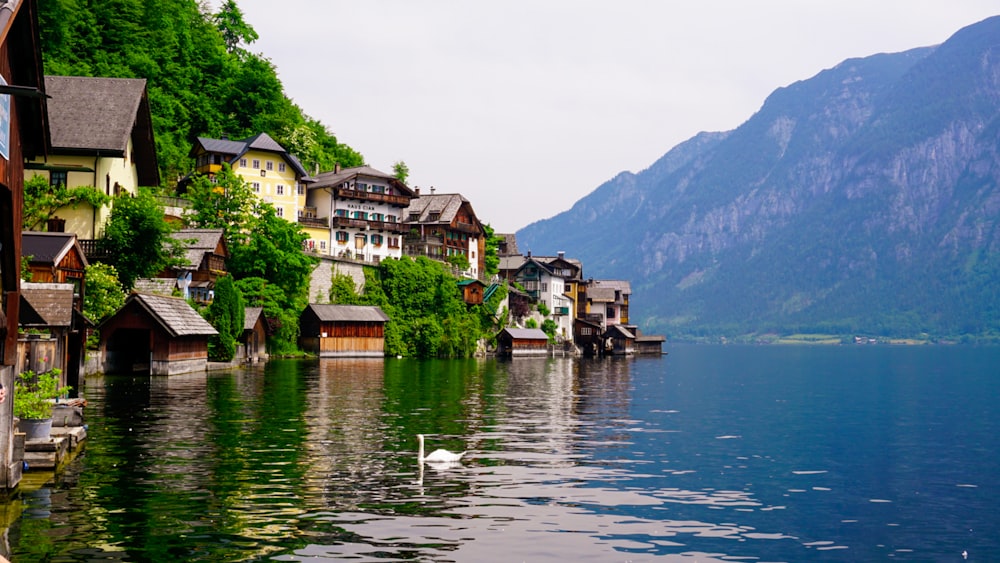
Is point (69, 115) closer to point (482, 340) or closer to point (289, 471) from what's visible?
point (289, 471)

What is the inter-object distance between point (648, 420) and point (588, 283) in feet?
447

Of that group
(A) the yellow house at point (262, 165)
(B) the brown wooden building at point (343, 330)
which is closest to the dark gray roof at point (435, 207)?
(A) the yellow house at point (262, 165)

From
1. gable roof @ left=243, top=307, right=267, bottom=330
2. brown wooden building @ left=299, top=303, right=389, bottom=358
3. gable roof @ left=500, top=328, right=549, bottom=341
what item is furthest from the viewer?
gable roof @ left=500, top=328, right=549, bottom=341

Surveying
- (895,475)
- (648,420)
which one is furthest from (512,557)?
(648,420)

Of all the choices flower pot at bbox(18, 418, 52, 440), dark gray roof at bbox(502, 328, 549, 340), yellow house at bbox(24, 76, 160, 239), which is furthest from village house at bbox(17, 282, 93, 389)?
dark gray roof at bbox(502, 328, 549, 340)

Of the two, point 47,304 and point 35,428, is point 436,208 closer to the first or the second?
point 47,304

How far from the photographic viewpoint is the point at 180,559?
16766mm

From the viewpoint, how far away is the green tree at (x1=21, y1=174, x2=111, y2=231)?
2372 inches

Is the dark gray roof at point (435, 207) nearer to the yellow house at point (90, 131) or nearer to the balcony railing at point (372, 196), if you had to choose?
the balcony railing at point (372, 196)

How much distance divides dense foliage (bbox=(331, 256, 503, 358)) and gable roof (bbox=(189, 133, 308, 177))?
15788mm

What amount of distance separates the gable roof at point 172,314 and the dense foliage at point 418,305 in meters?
42.6

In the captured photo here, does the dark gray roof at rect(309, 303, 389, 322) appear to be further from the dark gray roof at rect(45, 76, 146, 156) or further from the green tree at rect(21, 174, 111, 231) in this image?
the dark gray roof at rect(45, 76, 146, 156)

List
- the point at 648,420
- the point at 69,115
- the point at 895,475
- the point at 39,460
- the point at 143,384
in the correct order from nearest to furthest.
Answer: the point at 39,460
the point at 895,475
the point at 648,420
the point at 143,384
the point at 69,115

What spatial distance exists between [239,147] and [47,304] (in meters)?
81.4
